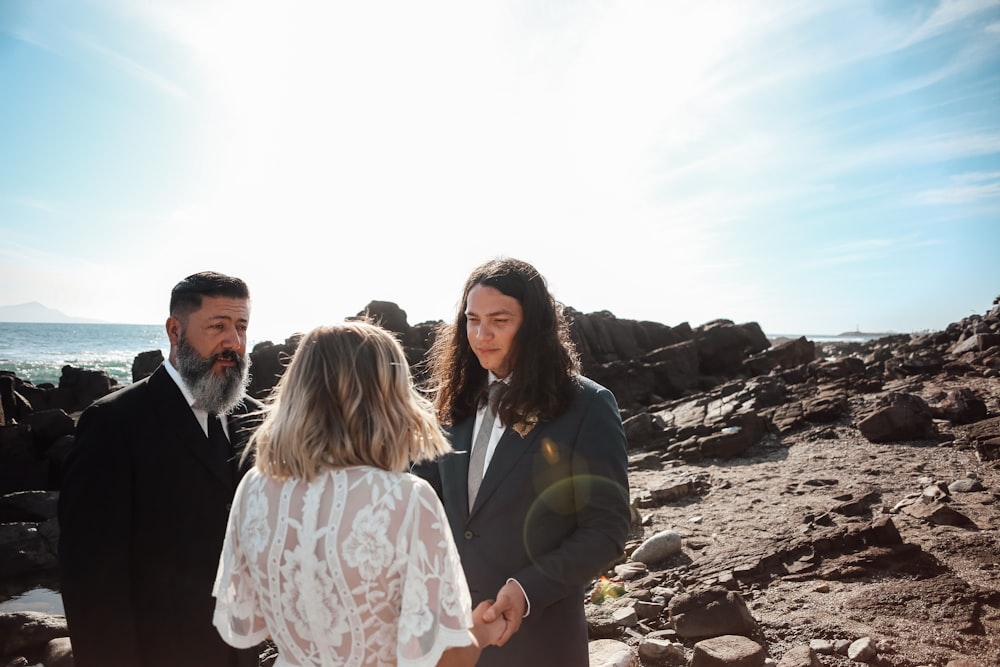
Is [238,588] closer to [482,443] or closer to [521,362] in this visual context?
[482,443]

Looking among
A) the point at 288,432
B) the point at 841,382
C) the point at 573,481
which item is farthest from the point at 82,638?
the point at 841,382

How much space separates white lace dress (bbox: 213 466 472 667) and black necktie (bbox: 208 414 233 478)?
142cm

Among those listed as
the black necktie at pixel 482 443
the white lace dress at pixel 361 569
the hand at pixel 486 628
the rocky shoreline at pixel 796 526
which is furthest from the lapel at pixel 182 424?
the rocky shoreline at pixel 796 526

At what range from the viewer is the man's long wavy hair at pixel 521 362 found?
2.67 meters

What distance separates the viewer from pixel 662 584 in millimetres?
6184

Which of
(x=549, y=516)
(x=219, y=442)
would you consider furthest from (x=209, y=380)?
(x=549, y=516)

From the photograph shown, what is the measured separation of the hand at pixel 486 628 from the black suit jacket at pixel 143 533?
1.38 m

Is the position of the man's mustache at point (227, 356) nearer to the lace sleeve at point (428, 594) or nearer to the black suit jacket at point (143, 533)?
the black suit jacket at point (143, 533)

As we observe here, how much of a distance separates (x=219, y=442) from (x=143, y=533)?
52cm

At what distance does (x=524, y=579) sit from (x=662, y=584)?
14.8 ft

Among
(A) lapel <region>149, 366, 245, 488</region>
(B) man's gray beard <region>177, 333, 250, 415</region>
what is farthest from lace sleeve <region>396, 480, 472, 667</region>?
(B) man's gray beard <region>177, 333, 250, 415</region>

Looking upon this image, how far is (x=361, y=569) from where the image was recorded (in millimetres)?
1602

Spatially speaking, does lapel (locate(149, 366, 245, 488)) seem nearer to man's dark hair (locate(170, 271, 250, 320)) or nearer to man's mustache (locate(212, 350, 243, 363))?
man's mustache (locate(212, 350, 243, 363))

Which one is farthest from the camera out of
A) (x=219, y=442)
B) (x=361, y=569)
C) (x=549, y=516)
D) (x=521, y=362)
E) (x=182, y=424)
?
(x=219, y=442)
